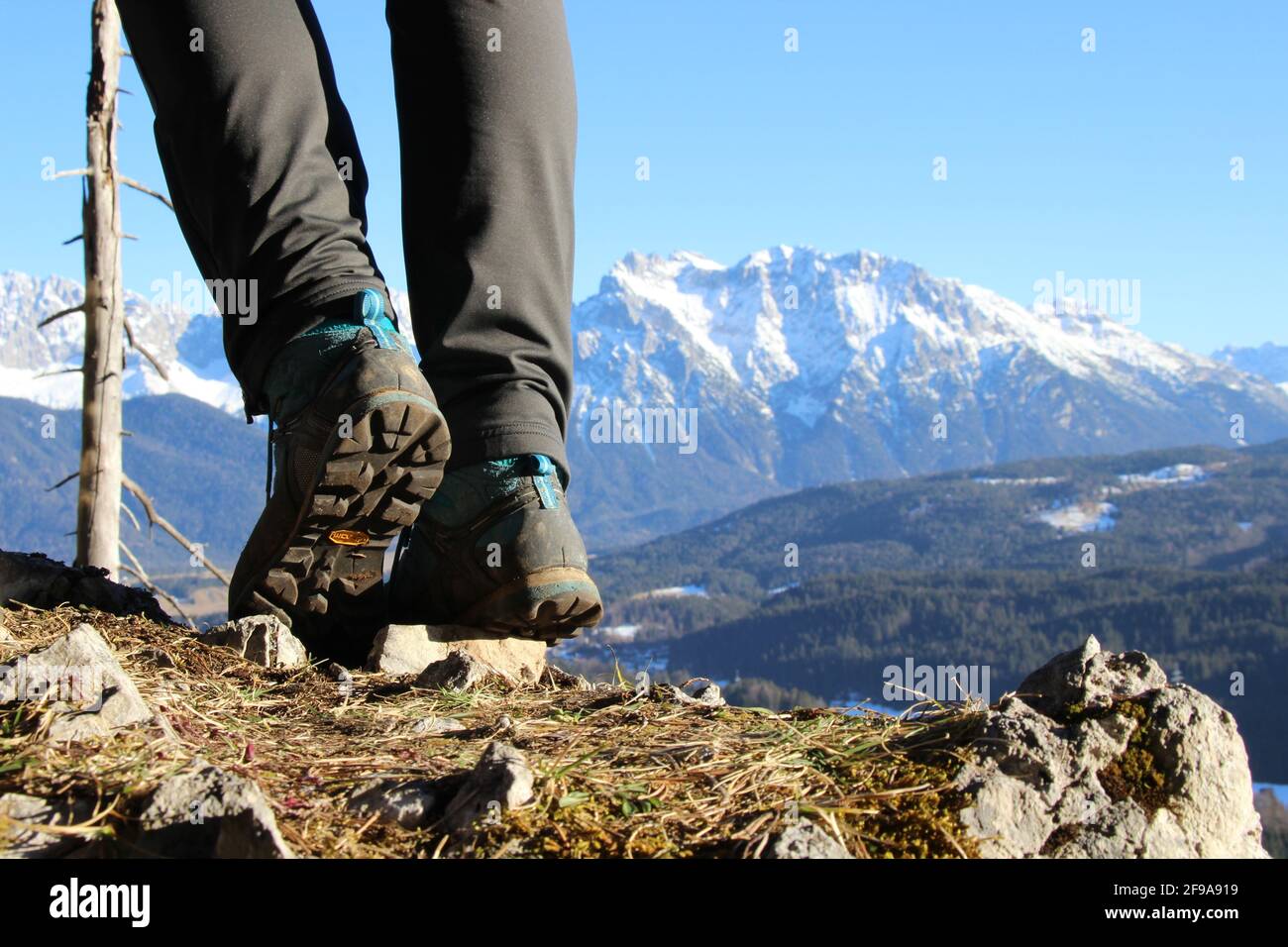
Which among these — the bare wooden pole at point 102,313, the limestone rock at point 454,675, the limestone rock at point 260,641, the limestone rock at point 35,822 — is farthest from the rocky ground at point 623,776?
the bare wooden pole at point 102,313

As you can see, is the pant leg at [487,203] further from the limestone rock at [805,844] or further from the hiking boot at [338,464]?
the limestone rock at [805,844]

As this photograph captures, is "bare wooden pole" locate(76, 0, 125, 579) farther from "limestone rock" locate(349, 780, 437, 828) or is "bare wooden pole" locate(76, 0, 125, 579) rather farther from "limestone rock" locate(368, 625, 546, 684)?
Answer: "limestone rock" locate(349, 780, 437, 828)

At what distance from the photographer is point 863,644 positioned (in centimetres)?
14638

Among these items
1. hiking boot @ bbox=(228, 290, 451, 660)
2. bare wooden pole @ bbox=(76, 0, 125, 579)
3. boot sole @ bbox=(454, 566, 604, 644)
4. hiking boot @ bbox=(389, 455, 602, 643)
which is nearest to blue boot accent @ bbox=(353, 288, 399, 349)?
hiking boot @ bbox=(228, 290, 451, 660)

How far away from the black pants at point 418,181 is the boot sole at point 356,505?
0.66ft

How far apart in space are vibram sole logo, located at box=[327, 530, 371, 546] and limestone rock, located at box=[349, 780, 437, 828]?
4.05 feet

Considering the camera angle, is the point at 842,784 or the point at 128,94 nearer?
the point at 842,784

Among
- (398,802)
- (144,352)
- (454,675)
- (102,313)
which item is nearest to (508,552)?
(454,675)

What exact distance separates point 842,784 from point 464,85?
6.03 feet

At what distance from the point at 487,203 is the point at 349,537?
0.88 meters

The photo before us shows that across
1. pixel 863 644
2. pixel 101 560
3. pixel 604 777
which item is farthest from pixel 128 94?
pixel 863 644

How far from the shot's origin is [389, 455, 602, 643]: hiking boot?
2965 mm

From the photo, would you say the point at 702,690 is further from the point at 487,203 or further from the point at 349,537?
the point at 487,203

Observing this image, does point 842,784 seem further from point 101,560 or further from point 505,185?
point 101,560
